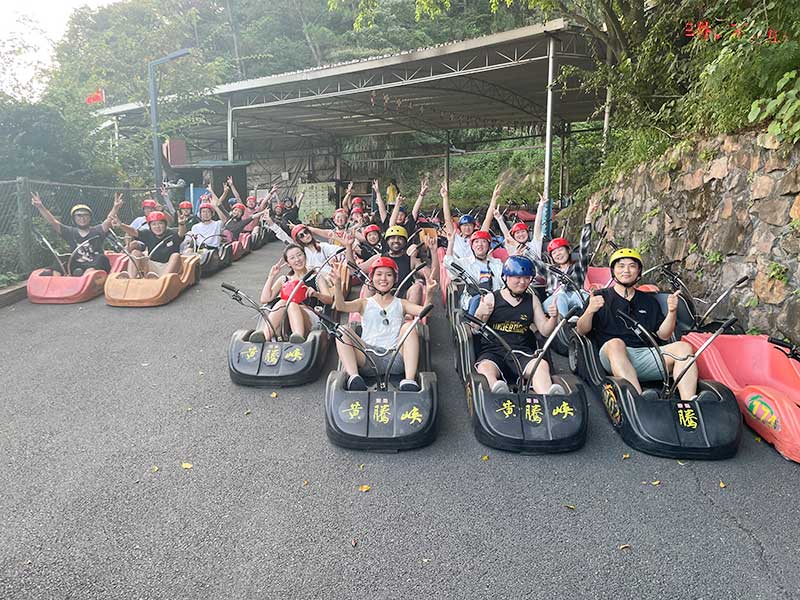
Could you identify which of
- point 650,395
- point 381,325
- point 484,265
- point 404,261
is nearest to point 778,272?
point 650,395

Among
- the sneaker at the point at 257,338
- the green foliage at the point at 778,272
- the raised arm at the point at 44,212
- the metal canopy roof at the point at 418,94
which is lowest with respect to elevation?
the sneaker at the point at 257,338

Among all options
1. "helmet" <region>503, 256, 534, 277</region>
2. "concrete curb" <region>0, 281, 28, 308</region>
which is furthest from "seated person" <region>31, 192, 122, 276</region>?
"helmet" <region>503, 256, 534, 277</region>

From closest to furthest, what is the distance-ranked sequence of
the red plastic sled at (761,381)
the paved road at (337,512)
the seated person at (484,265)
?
the paved road at (337,512) → the red plastic sled at (761,381) → the seated person at (484,265)

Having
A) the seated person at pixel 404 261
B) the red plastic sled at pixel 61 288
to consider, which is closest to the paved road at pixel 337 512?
the seated person at pixel 404 261

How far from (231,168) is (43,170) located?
6.35m

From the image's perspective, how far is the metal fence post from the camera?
7758 millimetres

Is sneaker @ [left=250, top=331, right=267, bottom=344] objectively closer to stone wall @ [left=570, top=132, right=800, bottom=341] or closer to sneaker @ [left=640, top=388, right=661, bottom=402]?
sneaker @ [left=640, top=388, right=661, bottom=402]

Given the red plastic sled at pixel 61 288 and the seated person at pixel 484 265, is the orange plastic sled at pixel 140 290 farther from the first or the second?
the seated person at pixel 484 265

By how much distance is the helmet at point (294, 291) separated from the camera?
495cm

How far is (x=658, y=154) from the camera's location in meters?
7.27

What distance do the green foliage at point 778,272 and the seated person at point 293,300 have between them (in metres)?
3.78

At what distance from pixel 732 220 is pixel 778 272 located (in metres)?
0.98

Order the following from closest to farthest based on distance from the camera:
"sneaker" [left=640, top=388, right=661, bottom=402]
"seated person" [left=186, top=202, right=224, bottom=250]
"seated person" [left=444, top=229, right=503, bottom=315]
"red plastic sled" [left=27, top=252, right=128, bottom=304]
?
1. "sneaker" [left=640, top=388, right=661, bottom=402]
2. "seated person" [left=444, top=229, right=503, bottom=315]
3. "red plastic sled" [left=27, top=252, right=128, bottom=304]
4. "seated person" [left=186, top=202, right=224, bottom=250]

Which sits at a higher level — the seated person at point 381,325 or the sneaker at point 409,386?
the seated person at point 381,325
